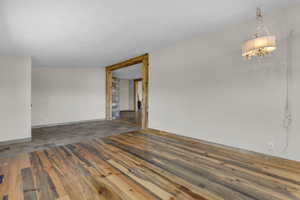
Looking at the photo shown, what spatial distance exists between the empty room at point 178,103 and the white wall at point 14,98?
0.02m

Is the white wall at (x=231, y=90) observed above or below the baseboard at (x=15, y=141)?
above

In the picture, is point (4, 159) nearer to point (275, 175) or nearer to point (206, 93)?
point (206, 93)

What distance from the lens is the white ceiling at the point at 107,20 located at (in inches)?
76.3

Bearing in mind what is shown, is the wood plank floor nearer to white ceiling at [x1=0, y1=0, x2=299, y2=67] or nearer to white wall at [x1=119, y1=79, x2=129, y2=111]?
white ceiling at [x1=0, y1=0, x2=299, y2=67]

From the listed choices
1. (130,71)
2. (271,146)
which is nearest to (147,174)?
(271,146)

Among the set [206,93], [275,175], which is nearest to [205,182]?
[275,175]

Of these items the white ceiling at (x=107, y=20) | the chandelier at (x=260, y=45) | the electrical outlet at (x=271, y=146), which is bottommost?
the electrical outlet at (x=271, y=146)

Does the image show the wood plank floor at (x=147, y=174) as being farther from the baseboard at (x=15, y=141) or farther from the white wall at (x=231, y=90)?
the baseboard at (x=15, y=141)

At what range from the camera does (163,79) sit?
423 cm

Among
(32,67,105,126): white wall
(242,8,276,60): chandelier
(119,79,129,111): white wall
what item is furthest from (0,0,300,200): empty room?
(119,79,129,111): white wall

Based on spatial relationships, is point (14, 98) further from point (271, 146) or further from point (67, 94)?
point (271, 146)

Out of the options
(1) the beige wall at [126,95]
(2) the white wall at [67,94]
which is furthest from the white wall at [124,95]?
(2) the white wall at [67,94]

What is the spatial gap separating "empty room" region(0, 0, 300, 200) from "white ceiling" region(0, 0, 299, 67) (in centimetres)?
2

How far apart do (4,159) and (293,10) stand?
215 inches
